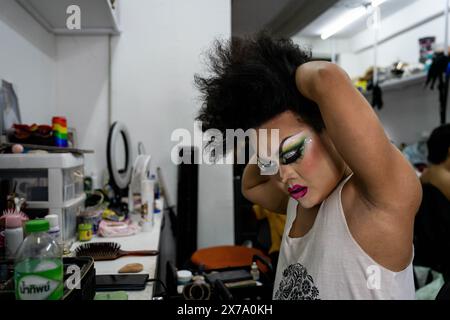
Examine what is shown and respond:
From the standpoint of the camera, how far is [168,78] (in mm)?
1162

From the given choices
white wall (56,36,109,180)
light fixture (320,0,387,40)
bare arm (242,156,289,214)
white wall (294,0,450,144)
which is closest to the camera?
light fixture (320,0,387,40)

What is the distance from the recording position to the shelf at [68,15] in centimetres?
99

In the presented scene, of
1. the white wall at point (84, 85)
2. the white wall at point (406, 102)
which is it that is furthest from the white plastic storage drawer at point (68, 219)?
the white wall at point (406, 102)

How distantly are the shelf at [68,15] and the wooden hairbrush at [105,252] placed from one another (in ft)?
2.42

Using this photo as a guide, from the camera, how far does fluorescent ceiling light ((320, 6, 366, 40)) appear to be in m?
0.71

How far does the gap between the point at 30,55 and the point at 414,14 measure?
4.21ft

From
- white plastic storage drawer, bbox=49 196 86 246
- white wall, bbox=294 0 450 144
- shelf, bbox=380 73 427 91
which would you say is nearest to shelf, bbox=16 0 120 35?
white plastic storage drawer, bbox=49 196 86 246

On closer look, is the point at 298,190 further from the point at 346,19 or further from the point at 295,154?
the point at 346,19

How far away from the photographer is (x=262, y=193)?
84 cm

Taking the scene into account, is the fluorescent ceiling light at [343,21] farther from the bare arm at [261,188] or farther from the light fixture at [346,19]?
the bare arm at [261,188]

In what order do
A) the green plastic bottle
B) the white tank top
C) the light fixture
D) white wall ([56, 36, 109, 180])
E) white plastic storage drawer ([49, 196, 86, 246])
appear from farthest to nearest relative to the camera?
white wall ([56, 36, 109, 180])
white plastic storage drawer ([49, 196, 86, 246])
the light fixture
the white tank top
the green plastic bottle

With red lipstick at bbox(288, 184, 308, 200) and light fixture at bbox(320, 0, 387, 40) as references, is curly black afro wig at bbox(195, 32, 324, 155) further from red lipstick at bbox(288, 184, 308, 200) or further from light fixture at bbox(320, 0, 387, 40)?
light fixture at bbox(320, 0, 387, 40)

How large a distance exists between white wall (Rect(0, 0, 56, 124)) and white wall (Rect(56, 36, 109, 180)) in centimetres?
6
